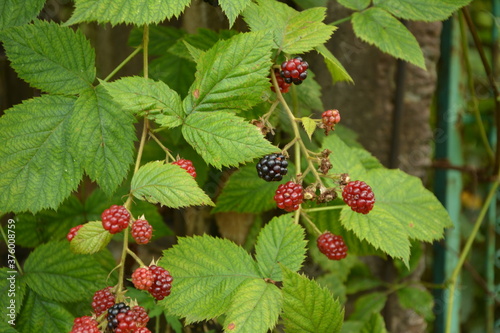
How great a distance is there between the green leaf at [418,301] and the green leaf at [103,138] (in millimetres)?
1175

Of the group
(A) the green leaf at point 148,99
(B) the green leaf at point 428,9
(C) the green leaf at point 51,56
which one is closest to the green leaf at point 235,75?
(A) the green leaf at point 148,99

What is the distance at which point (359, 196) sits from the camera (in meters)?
0.98

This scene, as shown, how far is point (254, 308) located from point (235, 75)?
422 millimetres

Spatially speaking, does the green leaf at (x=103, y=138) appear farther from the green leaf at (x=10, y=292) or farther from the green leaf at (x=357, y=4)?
the green leaf at (x=357, y=4)

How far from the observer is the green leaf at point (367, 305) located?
5.70ft

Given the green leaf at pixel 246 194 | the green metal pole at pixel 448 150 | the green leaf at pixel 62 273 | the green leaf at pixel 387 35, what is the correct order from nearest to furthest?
1. the green leaf at pixel 62 273
2. the green leaf at pixel 387 35
3. the green leaf at pixel 246 194
4. the green metal pole at pixel 448 150

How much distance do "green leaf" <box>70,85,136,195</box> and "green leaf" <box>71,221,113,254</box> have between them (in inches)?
4.8

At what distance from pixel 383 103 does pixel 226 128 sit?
105cm

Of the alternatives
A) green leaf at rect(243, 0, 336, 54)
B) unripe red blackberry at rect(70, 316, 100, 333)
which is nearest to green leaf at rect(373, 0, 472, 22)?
green leaf at rect(243, 0, 336, 54)

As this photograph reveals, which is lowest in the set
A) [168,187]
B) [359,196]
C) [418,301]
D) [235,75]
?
[418,301]

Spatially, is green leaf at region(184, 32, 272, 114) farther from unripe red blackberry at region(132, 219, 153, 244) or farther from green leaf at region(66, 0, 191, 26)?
unripe red blackberry at region(132, 219, 153, 244)

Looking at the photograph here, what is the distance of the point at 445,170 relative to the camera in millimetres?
1979

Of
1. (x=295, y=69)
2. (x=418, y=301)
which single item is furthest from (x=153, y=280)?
(x=418, y=301)

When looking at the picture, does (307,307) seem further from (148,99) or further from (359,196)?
(148,99)
